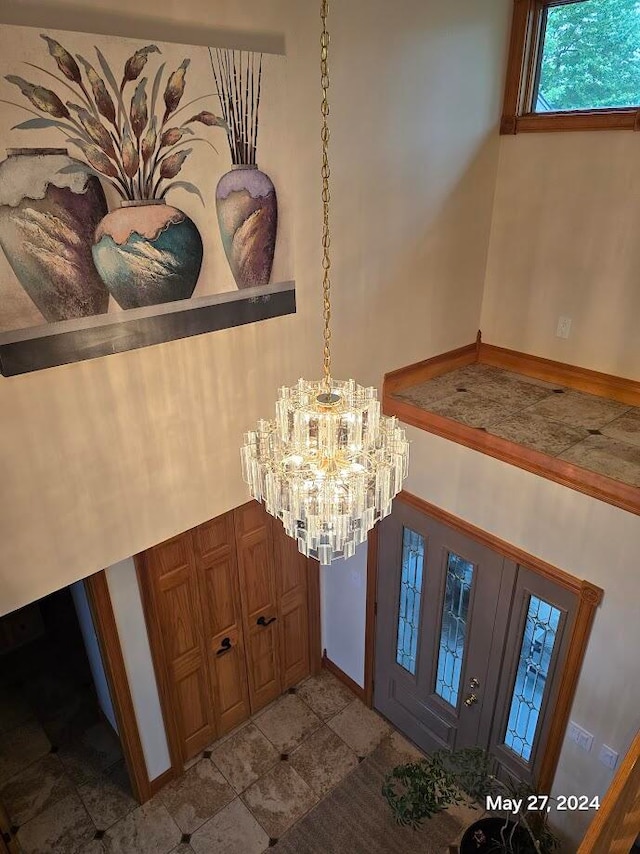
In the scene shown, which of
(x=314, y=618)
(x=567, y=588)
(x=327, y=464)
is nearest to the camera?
(x=327, y=464)

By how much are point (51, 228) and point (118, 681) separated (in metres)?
2.86

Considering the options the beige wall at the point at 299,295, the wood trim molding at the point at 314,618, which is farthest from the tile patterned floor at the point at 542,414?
the wood trim molding at the point at 314,618

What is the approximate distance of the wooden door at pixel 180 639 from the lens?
3.83 m

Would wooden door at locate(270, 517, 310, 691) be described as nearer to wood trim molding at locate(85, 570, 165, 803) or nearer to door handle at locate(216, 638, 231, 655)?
door handle at locate(216, 638, 231, 655)

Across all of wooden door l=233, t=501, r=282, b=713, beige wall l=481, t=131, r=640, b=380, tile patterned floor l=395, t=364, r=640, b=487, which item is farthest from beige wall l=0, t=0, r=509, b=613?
wooden door l=233, t=501, r=282, b=713

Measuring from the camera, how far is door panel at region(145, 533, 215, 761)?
3.85 meters

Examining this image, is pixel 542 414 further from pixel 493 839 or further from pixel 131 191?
pixel 131 191

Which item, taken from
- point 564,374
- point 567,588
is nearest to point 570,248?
point 564,374

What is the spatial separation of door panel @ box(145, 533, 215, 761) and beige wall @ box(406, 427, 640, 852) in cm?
178

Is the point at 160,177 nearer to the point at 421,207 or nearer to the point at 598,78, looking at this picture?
the point at 421,207

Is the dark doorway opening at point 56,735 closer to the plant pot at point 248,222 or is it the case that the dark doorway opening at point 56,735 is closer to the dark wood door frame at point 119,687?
the dark wood door frame at point 119,687

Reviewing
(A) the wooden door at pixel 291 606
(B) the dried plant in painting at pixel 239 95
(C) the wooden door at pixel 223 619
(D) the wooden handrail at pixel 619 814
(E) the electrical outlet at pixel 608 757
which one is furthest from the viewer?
(A) the wooden door at pixel 291 606

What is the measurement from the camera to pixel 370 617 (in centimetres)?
473

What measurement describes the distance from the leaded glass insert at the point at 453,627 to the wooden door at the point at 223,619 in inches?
59.5
